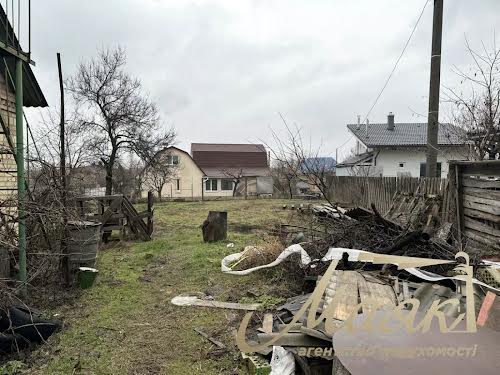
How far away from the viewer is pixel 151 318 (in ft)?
16.3

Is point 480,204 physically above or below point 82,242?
above

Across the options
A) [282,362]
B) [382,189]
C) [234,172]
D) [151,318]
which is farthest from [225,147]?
[282,362]

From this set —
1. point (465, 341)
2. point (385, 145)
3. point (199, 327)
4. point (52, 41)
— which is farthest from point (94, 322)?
point (385, 145)

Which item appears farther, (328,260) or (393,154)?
(393,154)

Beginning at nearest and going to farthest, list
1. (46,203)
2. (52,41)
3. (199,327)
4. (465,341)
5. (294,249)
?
(465,341), (199,327), (46,203), (294,249), (52,41)

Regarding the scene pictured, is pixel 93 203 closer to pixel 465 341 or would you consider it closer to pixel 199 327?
pixel 199 327

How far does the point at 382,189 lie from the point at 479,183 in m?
6.90

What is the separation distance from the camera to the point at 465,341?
7.89 ft

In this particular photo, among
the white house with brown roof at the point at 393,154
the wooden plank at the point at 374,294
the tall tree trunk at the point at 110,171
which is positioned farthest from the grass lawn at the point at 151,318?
the white house with brown roof at the point at 393,154

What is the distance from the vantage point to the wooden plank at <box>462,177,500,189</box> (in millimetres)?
5629

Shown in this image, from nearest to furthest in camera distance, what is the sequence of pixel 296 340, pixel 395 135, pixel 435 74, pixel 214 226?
pixel 296 340, pixel 435 74, pixel 214 226, pixel 395 135

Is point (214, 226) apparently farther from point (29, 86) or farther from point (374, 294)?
point (374, 294)

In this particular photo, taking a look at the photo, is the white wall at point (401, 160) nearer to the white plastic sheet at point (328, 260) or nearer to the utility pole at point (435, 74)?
the utility pole at point (435, 74)

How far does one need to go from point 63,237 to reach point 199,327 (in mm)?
2702
